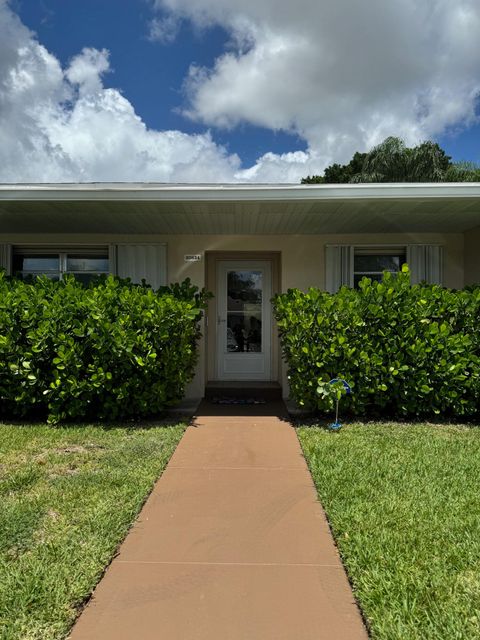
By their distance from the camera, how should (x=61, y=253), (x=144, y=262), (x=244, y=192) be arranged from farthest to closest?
(x=61, y=253), (x=144, y=262), (x=244, y=192)

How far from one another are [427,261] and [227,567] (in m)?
6.37

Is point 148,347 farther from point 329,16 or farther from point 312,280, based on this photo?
point 329,16

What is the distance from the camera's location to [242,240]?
789cm

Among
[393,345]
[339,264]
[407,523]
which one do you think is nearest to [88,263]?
[339,264]

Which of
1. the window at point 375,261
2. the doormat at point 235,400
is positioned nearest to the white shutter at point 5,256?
the doormat at point 235,400

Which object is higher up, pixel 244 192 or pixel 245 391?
pixel 244 192

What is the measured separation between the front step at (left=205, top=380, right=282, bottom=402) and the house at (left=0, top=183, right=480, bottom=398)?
5.6 inches

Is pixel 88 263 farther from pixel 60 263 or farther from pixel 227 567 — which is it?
pixel 227 567

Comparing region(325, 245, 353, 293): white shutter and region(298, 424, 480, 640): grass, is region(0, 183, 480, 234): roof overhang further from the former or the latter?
region(298, 424, 480, 640): grass

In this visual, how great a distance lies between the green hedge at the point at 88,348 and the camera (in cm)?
556

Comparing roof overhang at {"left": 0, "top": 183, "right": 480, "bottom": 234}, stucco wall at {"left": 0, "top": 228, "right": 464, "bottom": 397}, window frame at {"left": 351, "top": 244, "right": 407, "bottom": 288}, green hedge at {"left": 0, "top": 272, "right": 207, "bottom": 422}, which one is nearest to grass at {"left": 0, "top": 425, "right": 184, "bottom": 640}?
green hedge at {"left": 0, "top": 272, "right": 207, "bottom": 422}

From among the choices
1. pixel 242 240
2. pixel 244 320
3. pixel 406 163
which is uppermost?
pixel 406 163

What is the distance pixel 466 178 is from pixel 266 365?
14.4 metres

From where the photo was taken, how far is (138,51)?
8859mm
